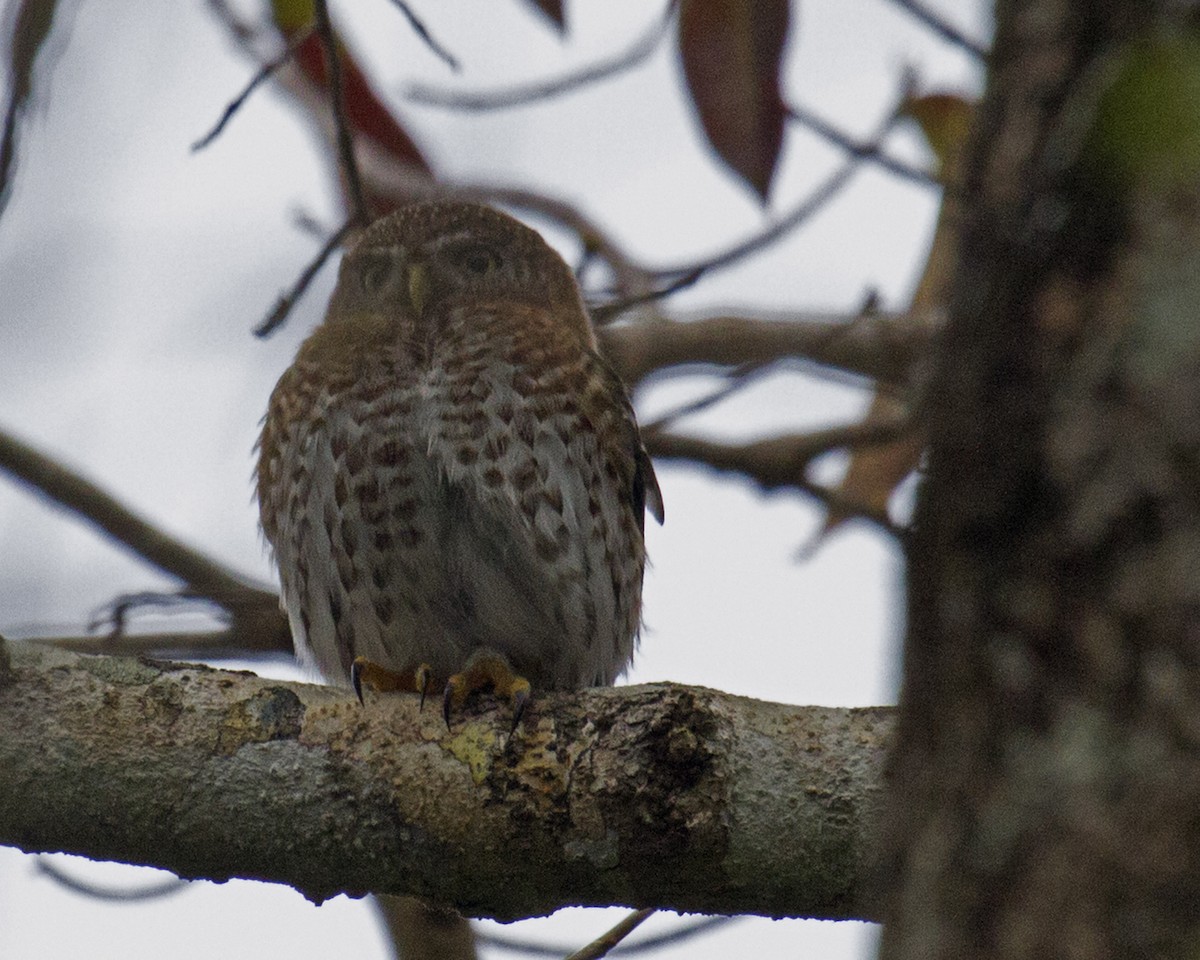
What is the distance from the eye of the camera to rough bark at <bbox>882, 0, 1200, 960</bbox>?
1.06m

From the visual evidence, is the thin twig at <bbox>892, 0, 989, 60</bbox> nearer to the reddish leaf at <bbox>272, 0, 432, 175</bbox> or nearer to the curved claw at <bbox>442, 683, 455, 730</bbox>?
the curved claw at <bbox>442, 683, 455, 730</bbox>

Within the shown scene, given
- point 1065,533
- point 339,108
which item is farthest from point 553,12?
point 1065,533

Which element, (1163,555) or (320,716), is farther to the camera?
(320,716)

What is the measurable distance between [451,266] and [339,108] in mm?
1443

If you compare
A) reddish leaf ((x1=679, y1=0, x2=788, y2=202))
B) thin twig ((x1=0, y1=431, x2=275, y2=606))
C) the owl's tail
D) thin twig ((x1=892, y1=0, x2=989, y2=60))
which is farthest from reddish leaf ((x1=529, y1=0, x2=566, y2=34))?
the owl's tail

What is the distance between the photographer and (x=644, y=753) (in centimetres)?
285

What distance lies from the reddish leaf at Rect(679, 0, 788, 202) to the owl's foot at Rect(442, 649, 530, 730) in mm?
1196

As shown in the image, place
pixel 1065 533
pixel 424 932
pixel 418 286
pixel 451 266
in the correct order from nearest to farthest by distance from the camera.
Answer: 1. pixel 1065 533
2. pixel 424 932
3. pixel 418 286
4. pixel 451 266

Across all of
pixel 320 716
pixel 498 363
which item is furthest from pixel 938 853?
pixel 498 363

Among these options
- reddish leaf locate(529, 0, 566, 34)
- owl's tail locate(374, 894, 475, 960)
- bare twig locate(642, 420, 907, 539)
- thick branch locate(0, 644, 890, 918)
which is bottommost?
owl's tail locate(374, 894, 475, 960)

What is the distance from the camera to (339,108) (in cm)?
375

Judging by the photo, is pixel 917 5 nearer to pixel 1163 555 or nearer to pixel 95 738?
pixel 1163 555

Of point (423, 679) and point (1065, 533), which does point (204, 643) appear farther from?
point (1065, 533)

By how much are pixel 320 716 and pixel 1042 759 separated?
6.73 ft
